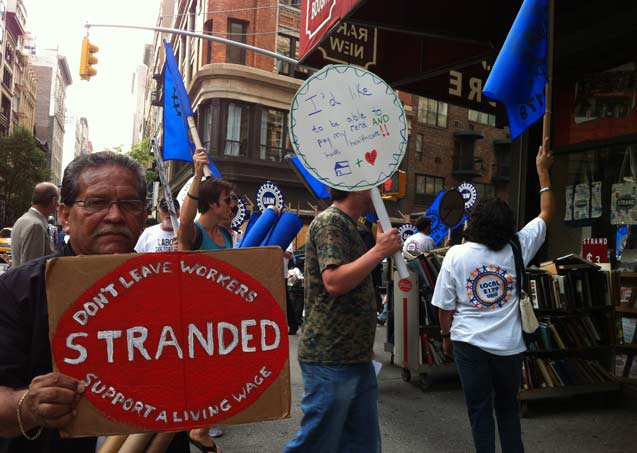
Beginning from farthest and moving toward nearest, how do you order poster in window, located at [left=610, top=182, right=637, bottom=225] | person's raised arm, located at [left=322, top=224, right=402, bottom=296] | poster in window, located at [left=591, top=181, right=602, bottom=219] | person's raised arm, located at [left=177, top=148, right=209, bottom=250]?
poster in window, located at [left=591, top=181, right=602, bottom=219] → poster in window, located at [left=610, top=182, right=637, bottom=225] → person's raised arm, located at [left=177, top=148, right=209, bottom=250] → person's raised arm, located at [left=322, top=224, right=402, bottom=296]

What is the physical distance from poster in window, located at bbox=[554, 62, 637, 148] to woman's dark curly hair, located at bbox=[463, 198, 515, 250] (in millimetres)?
2937

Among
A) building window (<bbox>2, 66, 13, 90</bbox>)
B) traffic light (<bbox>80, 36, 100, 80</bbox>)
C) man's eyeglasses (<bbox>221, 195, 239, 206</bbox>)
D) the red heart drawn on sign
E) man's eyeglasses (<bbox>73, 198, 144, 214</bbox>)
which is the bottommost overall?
man's eyeglasses (<bbox>73, 198, 144, 214</bbox>)

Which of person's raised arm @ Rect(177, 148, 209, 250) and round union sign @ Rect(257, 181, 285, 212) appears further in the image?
round union sign @ Rect(257, 181, 285, 212)

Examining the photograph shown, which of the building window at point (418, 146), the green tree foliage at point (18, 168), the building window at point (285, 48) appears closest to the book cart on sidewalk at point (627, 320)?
the building window at point (285, 48)

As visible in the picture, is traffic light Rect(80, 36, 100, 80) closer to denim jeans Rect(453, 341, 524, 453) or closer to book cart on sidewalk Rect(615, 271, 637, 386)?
book cart on sidewalk Rect(615, 271, 637, 386)

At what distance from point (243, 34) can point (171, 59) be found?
23228 mm

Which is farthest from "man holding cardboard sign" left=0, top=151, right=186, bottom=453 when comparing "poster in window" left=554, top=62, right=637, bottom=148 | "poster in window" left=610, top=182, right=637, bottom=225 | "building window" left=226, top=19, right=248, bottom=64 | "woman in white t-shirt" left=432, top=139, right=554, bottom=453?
"building window" left=226, top=19, right=248, bottom=64

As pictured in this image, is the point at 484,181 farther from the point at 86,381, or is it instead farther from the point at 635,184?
the point at 86,381

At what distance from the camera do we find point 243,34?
27078 millimetres

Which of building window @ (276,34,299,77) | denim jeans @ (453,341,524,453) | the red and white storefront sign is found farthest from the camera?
building window @ (276,34,299,77)

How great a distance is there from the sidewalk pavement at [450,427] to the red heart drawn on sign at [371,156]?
2611 mm

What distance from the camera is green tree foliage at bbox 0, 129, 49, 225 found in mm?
40469

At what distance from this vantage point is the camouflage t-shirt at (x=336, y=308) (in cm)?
285

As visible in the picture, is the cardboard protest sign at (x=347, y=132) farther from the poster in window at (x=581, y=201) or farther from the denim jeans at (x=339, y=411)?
the poster in window at (x=581, y=201)
